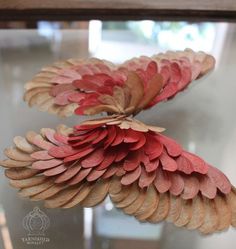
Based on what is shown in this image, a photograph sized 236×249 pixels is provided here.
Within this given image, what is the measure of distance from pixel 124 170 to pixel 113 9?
1.04ft

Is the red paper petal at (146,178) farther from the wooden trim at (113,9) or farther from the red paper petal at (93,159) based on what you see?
the wooden trim at (113,9)

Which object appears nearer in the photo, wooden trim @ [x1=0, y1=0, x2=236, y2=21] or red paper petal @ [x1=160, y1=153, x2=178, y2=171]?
red paper petal @ [x1=160, y1=153, x2=178, y2=171]

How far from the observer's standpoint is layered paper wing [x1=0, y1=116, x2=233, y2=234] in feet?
1.06

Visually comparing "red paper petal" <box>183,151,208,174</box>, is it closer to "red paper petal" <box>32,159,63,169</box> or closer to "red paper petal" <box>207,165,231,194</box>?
"red paper petal" <box>207,165,231,194</box>

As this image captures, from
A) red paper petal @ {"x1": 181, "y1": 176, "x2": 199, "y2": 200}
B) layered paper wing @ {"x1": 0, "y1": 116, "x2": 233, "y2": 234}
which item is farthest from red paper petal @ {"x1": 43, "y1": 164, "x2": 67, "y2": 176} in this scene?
red paper petal @ {"x1": 181, "y1": 176, "x2": 199, "y2": 200}

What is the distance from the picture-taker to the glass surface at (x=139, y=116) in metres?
0.32

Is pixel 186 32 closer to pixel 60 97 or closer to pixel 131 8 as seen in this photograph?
pixel 131 8

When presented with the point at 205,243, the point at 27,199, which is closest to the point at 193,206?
the point at 205,243

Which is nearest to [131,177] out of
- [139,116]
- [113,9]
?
[139,116]

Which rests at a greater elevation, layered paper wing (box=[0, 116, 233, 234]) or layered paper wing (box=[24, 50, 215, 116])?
layered paper wing (box=[24, 50, 215, 116])

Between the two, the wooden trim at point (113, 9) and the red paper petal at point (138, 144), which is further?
the wooden trim at point (113, 9)

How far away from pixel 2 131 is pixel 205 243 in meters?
0.23

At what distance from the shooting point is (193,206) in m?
0.32

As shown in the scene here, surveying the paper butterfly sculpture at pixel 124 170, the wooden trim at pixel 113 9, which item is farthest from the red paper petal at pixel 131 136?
the wooden trim at pixel 113 9
